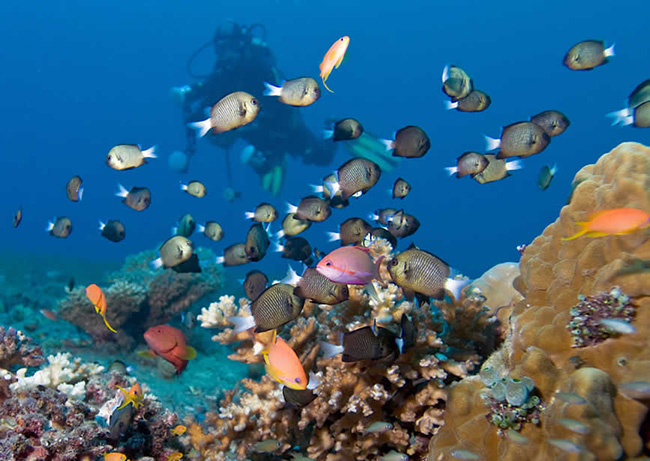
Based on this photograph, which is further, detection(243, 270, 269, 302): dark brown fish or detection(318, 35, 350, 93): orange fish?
detection(243, 270, 269, 302): dark brown fish

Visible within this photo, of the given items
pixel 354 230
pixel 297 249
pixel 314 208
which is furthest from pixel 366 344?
pixel 297 249

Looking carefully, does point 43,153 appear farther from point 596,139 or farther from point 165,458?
point 596,139

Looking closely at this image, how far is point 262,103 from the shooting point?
58.6 feet

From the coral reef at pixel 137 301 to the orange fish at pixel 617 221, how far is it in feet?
27.7

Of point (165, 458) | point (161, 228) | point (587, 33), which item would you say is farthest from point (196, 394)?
point (587, 33)

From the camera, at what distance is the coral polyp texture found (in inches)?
86.1

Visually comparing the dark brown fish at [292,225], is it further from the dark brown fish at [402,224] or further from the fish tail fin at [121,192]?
the fish tail fin at [121,192]

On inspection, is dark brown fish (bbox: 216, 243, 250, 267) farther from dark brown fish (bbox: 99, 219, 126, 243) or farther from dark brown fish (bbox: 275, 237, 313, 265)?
dark brown fish (bbox: 99, 219, 126, 243)

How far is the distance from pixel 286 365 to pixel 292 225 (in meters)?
3.57

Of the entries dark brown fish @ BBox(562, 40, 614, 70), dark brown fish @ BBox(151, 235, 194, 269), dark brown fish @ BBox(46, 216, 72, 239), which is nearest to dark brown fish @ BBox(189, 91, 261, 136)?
dark brown fish @ BBox(151, 235, 194, 269)

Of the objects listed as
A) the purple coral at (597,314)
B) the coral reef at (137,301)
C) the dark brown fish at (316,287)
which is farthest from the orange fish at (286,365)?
the coral reef at (137,301)

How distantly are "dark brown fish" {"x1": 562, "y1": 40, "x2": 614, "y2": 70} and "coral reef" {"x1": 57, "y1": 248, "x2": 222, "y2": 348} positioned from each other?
28.5 ft

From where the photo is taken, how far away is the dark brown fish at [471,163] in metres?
4.82

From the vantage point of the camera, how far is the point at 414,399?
136 inches
